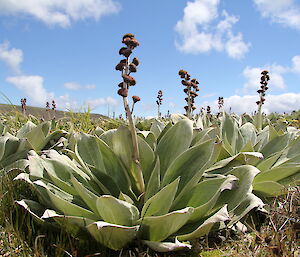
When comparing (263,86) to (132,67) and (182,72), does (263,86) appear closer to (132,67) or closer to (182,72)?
(182,72)

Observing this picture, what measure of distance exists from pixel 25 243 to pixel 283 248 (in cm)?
130

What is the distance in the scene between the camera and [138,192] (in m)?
2.10

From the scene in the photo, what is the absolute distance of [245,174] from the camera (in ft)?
6.91

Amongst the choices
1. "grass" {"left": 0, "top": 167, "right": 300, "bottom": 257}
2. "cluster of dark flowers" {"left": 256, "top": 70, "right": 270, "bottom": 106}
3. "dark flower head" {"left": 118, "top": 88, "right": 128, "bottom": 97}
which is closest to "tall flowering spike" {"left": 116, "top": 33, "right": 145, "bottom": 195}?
"dark flower head" {"left": 118, "top": 88, "right": 128, "bottom": 97}

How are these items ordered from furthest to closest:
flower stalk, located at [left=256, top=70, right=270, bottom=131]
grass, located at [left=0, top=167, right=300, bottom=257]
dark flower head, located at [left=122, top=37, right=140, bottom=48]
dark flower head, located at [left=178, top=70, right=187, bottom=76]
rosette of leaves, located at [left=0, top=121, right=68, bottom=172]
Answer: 1. flower stalk, located at [left=256, top=70, right=270, bottom=131]
2. dark flower head, located at [left=178, top=70, right=187, bottom=76]
3. rosette of leaves, located at [left=0, top=121, right=68, bottom=172]
4. dark flower head, located at [left=122, top=37, right=140, bottom=48]
5. grass, located at [left=0, top=167, right=300, bottom=257]

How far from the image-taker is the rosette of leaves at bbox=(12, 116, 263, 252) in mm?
1727

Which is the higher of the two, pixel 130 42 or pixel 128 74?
pixel 130 42

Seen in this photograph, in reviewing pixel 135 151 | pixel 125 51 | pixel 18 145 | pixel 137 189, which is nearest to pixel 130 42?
pixel 125 51

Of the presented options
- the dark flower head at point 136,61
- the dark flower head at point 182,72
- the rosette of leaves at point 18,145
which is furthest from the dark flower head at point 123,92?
the dark flower head at point 182,72

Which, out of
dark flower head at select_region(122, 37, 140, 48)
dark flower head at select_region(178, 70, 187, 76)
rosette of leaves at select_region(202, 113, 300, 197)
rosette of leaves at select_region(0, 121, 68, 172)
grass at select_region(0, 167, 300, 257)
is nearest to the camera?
grass at select_region(0, 167, 300, 257)

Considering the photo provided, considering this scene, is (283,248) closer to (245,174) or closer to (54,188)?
(245,174)

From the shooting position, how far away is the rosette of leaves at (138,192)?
1727 mm

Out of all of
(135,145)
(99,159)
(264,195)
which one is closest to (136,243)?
(135,145)

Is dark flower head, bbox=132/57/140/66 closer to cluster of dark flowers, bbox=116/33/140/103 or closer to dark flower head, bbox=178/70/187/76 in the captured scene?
cluster of dark flowers, bbox=116/33/140/103
